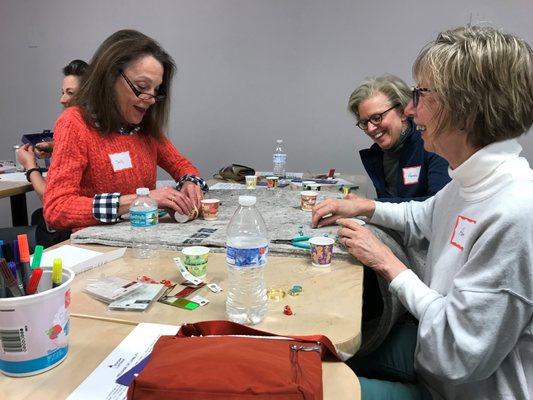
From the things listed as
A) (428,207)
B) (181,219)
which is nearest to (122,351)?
(181,219)

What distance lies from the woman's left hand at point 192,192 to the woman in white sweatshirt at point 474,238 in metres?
0.69

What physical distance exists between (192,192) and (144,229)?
1.19 feet

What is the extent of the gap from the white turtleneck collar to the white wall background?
2.64 metres

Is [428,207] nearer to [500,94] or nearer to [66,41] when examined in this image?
[500,94]

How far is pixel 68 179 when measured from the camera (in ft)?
5.43

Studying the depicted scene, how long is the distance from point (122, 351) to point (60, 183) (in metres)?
1.01

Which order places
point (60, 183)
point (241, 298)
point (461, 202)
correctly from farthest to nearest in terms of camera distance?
point (60, 183), point (461, 202), point (241, 298)

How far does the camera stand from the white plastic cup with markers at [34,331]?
709mm

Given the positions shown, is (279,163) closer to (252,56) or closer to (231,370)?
(252,56)

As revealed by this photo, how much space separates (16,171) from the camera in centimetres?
319

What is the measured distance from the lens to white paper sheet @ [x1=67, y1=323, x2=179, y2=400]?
70cm

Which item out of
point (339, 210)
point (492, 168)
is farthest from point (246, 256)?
point (339, 210)

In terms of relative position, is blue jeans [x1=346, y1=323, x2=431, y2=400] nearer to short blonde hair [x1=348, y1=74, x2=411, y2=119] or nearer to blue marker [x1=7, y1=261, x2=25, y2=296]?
blue marker [x1=7, y1=261, x2=25, y2=296]

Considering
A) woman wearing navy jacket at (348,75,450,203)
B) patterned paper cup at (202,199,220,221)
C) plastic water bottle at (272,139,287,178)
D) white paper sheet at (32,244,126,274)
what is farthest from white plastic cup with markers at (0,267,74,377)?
plastic water bottle at (272,139,287,178)
